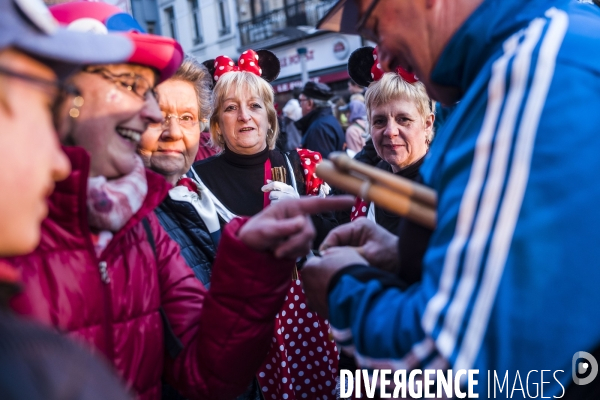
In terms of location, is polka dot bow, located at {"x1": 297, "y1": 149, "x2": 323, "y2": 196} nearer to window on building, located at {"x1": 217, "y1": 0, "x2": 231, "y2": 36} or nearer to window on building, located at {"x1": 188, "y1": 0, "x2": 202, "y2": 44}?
window on building, located at {"x1": 217, "y1": 0, "x2": 231, "y2": 36}

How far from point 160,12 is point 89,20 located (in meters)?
24.4

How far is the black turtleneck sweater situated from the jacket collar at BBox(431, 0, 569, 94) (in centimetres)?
200

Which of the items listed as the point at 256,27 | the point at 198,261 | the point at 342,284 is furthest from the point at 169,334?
the point at 256,27

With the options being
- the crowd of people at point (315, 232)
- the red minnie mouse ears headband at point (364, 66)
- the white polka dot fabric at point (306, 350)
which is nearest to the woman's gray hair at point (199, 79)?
the crowd of people at point (315, 232)

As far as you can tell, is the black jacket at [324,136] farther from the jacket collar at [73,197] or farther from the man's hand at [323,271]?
the jacket collar at [73,197]

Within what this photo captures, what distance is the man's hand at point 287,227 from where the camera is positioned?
1.30m

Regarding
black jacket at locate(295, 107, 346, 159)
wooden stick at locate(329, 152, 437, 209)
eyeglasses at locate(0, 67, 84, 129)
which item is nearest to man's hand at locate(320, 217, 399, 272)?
wooden stick at locate(329, 152, 437, 209)

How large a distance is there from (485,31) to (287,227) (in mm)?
633

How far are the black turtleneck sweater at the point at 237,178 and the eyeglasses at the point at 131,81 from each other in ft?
5.37

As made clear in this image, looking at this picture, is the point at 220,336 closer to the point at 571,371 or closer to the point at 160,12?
the point at 571,371

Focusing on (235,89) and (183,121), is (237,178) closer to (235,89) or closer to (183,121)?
(235,89)

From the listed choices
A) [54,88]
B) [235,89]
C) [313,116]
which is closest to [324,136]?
[313,116]

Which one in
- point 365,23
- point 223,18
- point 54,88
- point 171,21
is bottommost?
point 54,88

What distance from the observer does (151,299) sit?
142cm
